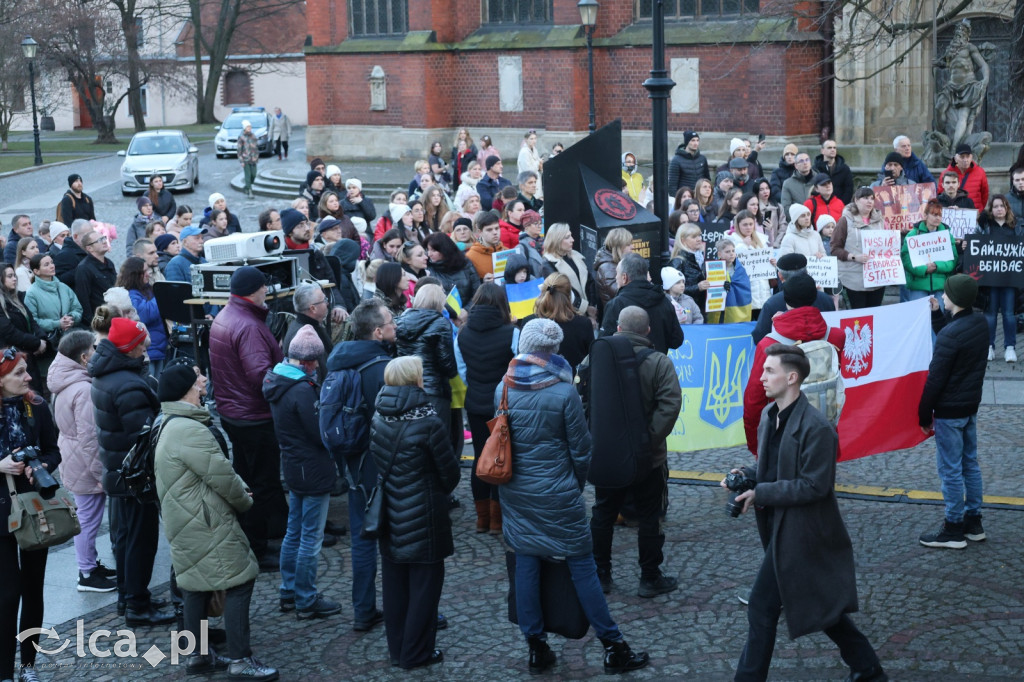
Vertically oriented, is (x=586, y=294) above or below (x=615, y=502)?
above

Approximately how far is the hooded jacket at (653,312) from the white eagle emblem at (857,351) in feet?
4.76

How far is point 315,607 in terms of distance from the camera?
7.41 metres

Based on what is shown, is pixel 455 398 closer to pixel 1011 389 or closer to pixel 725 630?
pixel 725 630

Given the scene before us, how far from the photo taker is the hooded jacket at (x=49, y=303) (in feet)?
37.3

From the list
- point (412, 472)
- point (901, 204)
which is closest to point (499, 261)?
point (901, 204)

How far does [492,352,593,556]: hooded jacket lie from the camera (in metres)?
6.37

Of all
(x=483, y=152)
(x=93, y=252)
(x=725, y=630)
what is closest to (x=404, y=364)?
(x=725, y=630)

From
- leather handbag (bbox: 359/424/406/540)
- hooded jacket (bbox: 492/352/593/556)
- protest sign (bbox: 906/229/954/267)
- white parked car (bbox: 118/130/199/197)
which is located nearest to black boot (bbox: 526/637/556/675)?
hooded jacket (bbox: 492/352/593/556)

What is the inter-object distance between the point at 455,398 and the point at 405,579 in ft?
8.08

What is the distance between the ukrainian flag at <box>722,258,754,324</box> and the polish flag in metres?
2.42

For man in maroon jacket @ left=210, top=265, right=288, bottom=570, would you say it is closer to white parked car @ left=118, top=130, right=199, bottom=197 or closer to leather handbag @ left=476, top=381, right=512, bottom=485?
leather handbag @ left=476, top=381, right=512, bottom=485

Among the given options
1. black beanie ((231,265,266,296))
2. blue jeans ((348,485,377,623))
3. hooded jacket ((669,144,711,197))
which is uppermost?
hooded jacket ((669,144,711,197))

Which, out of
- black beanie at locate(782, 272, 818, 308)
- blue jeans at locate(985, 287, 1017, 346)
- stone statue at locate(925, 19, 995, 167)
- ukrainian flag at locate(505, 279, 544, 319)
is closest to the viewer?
black beanie at locate(782, 272, 818, 308)
